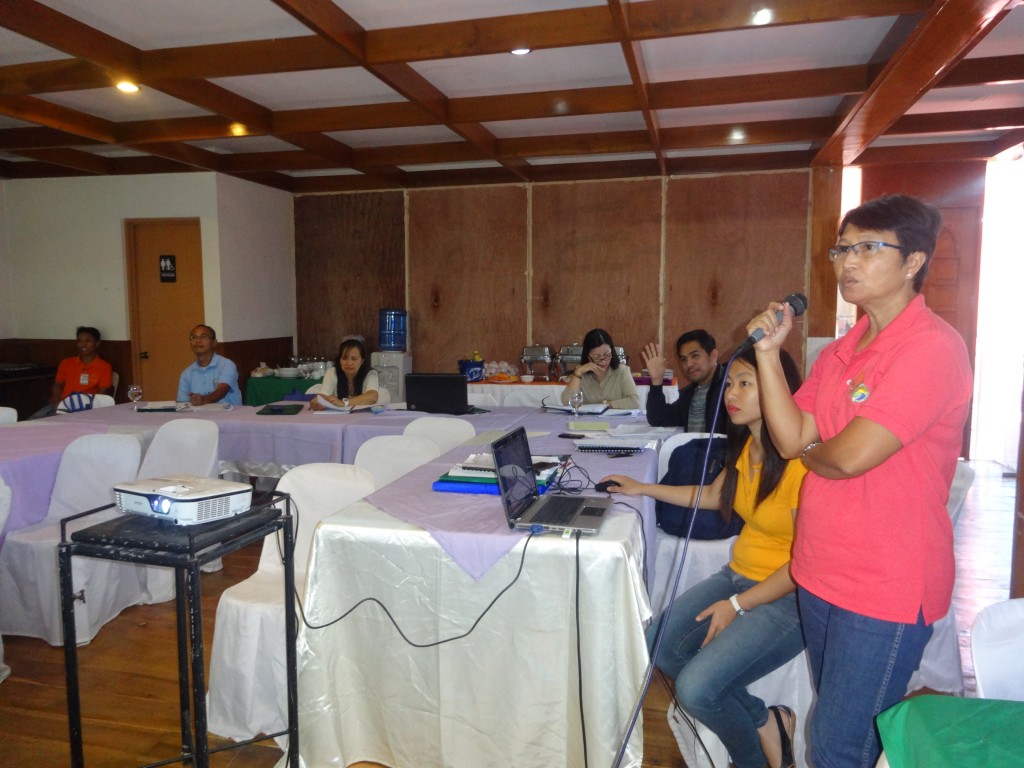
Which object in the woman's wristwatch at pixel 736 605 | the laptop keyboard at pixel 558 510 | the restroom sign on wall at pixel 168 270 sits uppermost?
the restroom sign on wall at pixel 168 270

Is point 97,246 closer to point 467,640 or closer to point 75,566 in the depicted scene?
point 75,566

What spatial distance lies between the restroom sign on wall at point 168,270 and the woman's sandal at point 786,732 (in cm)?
631

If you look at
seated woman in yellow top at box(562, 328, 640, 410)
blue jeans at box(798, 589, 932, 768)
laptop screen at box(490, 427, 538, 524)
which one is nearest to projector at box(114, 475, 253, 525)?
laptop screen at box(490, 427, 538, 524)

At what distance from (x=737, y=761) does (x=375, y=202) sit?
6.60m

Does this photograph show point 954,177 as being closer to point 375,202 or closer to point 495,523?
point 375,202

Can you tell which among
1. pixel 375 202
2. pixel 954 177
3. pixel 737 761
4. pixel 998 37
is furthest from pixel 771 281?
pixel 737 761

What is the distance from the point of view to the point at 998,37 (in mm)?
3779

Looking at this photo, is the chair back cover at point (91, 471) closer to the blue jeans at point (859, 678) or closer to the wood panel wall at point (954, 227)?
the blue jeans at point (859, 678)

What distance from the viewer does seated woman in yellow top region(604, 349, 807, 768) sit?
1846mm

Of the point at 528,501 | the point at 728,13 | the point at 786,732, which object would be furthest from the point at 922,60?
the point at 786,732

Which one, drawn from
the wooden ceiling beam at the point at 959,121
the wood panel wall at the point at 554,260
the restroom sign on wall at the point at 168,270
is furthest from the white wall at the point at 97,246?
the wooden ceiling beam at the point at 959,121

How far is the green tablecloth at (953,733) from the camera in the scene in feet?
3.32

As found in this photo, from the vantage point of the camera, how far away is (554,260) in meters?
7.16

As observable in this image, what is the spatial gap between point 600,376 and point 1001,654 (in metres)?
3.43
